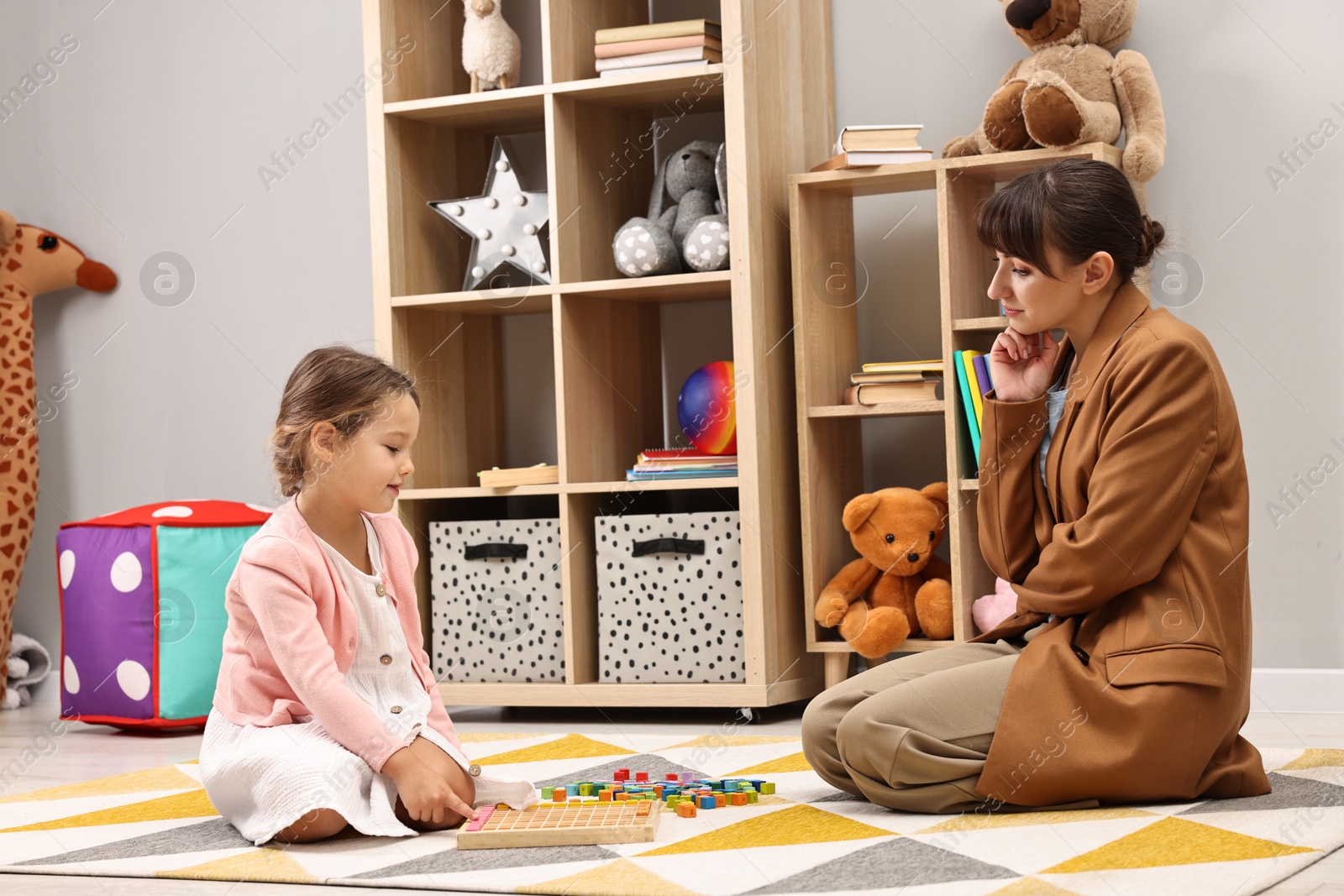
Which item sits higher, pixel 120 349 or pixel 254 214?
pixel 254 214

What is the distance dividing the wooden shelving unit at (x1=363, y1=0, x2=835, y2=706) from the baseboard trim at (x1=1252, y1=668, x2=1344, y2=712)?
0.86m

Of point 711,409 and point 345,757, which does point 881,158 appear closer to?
point 711,409

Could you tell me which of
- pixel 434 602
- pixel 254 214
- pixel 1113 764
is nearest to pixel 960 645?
pixel 1113 764

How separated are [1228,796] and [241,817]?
1.25 meters

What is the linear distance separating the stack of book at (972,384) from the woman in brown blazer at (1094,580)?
2.36 feet

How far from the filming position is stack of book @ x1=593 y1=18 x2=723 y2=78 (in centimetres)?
271

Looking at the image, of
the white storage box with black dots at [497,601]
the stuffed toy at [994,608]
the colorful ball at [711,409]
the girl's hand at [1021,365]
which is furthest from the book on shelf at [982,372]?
the white storage box with black dots at [497,601]

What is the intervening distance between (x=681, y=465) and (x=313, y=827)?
121 cm

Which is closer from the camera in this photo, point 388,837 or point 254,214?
point 388,837

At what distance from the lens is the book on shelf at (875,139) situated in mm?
2619

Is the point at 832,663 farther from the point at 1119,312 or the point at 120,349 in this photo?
the point at 120,349

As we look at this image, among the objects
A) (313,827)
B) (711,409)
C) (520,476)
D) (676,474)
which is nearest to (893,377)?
(711,409)

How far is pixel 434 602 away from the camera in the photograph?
2.91 meters

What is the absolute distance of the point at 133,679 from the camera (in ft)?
9.58
